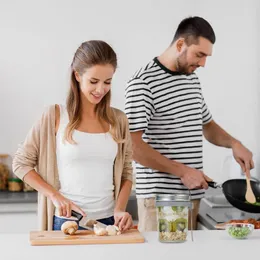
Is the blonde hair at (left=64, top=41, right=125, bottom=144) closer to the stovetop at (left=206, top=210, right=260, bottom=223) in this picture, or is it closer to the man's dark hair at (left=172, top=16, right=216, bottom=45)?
the man's dark hair at (left=172, top=16, right=216, bottom=45)

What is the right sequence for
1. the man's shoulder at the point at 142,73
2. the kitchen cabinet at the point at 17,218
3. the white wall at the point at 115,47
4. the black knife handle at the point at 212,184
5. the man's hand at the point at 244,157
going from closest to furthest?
the black knife handle at the point at 212,184 < the man's shoulder at the point at 142,73 < the man's hand at the point at 244,157 < the kitchen cabinet at the point at 17,218 < the white wall at the point at 115,47

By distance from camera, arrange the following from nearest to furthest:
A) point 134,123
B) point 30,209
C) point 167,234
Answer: point 167,234, point 134,123, point 30,209

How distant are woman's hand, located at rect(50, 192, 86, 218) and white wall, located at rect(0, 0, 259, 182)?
5.68 ft

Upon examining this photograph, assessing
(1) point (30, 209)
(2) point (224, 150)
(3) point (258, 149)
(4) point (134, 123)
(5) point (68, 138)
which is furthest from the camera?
(2) point (224, 150)

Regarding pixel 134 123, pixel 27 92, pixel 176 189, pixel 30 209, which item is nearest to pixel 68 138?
pixel 134 123

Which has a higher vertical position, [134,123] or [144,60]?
[144,60]

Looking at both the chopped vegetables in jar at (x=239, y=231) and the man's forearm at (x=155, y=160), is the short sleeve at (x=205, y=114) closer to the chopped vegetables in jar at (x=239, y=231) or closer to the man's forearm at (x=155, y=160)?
the man's forearm at (x=155, y=160)

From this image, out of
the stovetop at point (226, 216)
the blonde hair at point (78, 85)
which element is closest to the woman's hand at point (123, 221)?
the blonde hair at point (78, 85)

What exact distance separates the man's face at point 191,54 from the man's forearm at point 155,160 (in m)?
0.38

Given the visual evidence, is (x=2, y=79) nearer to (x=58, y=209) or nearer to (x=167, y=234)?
(x=58, y=209)

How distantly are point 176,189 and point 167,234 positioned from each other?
0.76 metres

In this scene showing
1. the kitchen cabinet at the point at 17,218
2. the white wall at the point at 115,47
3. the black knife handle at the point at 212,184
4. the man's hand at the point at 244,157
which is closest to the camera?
the black knife handle at the point at 212,184

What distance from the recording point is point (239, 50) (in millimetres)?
3891

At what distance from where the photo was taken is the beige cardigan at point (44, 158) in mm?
2406
